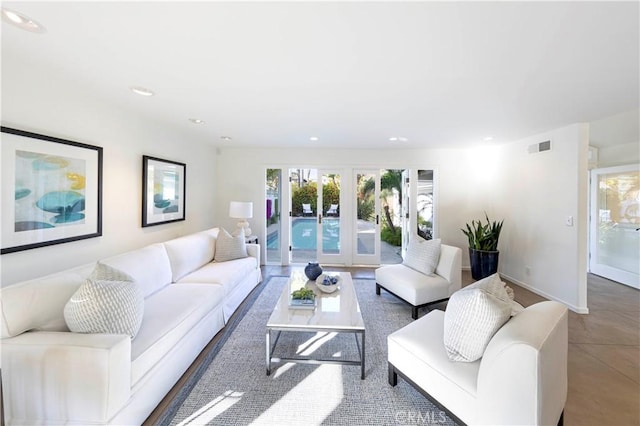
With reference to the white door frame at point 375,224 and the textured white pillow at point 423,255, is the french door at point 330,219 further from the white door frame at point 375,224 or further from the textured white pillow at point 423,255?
the textured white pillow at point 423,255

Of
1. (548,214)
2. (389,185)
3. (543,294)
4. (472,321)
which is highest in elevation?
(389,185)

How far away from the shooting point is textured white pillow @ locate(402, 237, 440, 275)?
3.19m

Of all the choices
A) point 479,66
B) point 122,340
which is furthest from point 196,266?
point 479,66

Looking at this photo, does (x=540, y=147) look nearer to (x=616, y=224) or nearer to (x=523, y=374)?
(x=616, y=224)

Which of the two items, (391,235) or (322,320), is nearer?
(322,320)

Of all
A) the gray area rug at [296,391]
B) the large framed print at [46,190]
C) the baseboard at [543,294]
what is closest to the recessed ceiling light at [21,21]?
the large framed print at [46,190]

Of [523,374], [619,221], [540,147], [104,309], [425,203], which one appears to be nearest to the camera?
[523,374]

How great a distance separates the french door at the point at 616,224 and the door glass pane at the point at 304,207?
5.31 meters

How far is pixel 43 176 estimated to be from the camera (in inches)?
77.9

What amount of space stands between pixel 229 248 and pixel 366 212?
2.79m

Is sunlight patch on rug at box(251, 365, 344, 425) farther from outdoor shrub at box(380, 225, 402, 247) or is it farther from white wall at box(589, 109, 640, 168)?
white wall at box(589, 109, 640, 168)

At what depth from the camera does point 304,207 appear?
5.17 m

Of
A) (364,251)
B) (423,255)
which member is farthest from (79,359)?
(364,251)

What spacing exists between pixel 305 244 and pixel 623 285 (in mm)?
5560
